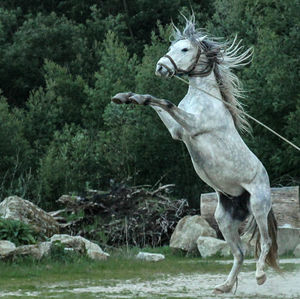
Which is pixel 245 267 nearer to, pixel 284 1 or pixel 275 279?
pixel 275 279

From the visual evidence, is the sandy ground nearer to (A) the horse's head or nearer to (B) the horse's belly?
(B) the horse's belly

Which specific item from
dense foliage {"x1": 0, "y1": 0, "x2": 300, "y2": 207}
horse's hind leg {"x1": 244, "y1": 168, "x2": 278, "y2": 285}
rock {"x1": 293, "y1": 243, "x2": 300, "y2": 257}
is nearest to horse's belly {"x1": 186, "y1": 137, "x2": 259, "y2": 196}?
horse's hind leg {"x1": 244, "y1": 168, "x2": 278, "y2": 285}

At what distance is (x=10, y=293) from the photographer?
8.70 m

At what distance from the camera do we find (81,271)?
36.1 feet

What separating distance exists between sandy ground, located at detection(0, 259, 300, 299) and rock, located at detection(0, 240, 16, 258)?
1.90 metres

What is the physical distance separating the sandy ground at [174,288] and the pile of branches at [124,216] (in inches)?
194

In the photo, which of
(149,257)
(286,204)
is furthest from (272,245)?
(286,204)

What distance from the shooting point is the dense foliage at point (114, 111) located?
17828 mm

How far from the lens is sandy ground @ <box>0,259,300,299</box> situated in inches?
330

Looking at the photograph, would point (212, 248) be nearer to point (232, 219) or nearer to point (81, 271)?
point (81, 271)

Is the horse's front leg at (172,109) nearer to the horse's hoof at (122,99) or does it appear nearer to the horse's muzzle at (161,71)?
the horse's hoof at (122,99)

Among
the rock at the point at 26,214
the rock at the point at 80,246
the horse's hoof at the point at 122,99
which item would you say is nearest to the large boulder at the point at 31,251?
the rock at the point at 80,246

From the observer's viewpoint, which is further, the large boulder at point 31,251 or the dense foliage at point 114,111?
the dense foliage at point 114,111

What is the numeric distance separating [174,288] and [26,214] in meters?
5.17
